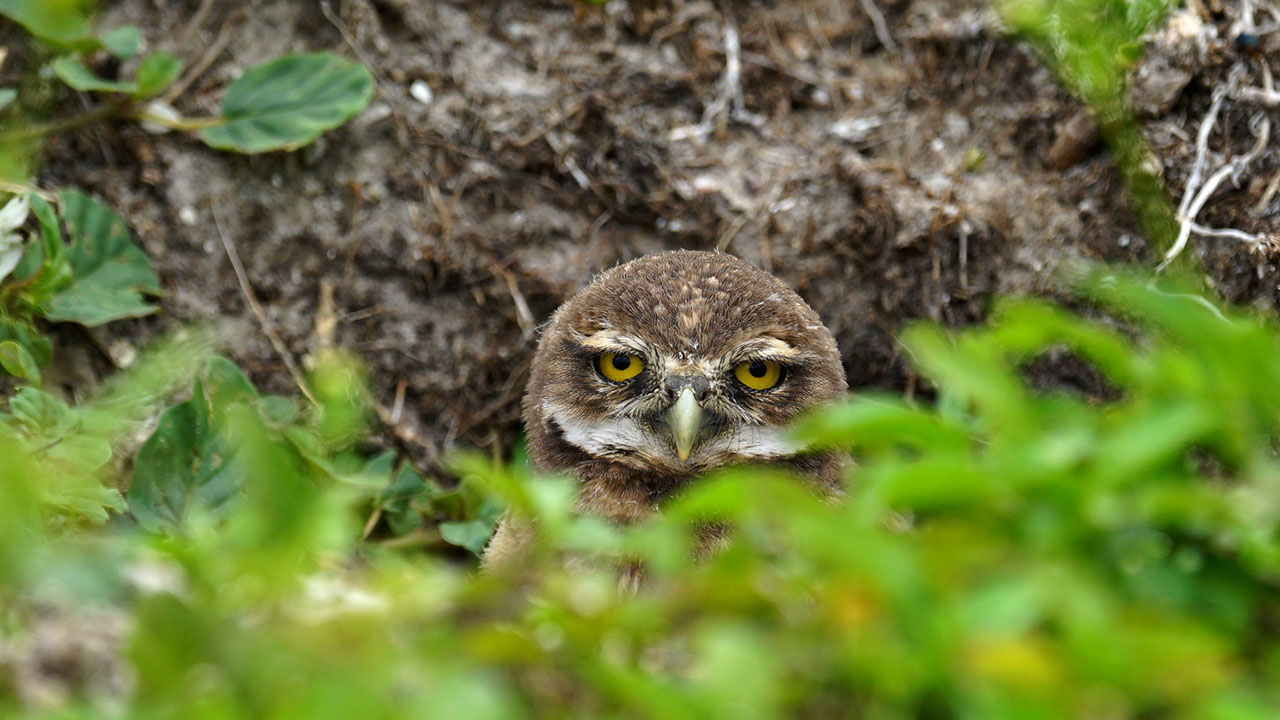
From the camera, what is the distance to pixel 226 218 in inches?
197

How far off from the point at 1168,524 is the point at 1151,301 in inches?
13.7

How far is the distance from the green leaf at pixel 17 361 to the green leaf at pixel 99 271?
558mm

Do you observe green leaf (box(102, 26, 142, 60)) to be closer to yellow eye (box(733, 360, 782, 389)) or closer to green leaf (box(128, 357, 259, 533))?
green leaf (box(128, 357, 259, 533))

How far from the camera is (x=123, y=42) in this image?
4.61 metres

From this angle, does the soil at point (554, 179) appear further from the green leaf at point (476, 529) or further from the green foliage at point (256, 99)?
the green leaf at point (476, 529)

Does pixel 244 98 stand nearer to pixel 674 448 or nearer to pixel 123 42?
pixel 123 42

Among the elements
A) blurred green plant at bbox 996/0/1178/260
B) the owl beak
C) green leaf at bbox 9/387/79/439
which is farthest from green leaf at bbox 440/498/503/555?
blurred green plant at bbox 996/0/1178/260

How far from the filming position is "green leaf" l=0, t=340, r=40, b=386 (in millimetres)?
3553

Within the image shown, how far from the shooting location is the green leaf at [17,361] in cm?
355

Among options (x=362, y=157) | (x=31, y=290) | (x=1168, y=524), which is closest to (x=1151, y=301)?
(x=1168, y=524)

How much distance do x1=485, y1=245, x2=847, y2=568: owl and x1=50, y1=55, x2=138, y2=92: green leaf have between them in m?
2.14

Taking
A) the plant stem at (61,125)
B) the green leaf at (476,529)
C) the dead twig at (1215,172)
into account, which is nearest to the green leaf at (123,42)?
the plant stem at (61,125)

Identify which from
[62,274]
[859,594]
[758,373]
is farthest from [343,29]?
[859,594]

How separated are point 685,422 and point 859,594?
7.26 feet
